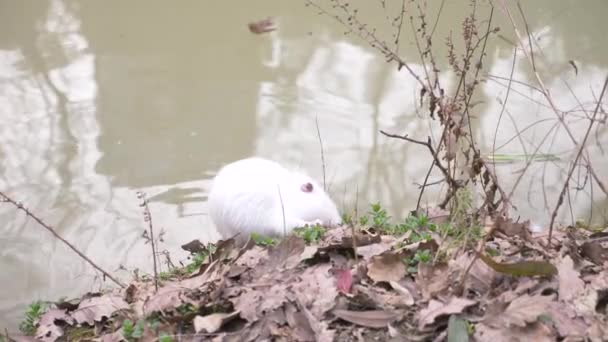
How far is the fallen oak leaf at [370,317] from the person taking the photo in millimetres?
2182

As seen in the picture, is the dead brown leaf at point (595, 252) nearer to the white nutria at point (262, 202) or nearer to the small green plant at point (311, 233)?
the small green plant at point (311, 233)

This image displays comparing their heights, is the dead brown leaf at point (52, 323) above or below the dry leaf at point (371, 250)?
below

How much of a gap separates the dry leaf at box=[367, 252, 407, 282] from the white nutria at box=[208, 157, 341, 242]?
997 mm

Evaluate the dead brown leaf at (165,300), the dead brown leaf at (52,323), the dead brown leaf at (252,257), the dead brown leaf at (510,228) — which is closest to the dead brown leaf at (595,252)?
the dead brown leaf at (510,228)

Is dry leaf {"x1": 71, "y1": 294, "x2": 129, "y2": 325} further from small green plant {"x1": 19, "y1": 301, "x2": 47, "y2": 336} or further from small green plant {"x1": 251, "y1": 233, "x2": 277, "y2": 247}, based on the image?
small green plant {"x1": 251, "y1": 233, "x2": 277, "y2": 247}

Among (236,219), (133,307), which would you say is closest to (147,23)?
(236,219)

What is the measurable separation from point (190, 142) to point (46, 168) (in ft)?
3.09

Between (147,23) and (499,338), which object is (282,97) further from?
(499,338)

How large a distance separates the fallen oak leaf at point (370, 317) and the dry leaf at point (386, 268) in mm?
193

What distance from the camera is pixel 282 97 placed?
5441 mm

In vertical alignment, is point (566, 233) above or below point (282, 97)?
below

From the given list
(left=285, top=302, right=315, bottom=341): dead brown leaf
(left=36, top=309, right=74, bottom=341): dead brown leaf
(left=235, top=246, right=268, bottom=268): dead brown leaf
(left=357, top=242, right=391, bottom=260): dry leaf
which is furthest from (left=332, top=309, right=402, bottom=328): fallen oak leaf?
(left=36, top=309, right=74, bottom=341): dead brown leaf

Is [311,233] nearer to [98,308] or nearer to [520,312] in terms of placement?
[98,308]

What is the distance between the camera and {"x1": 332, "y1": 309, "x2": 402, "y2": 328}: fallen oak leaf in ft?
7.16
